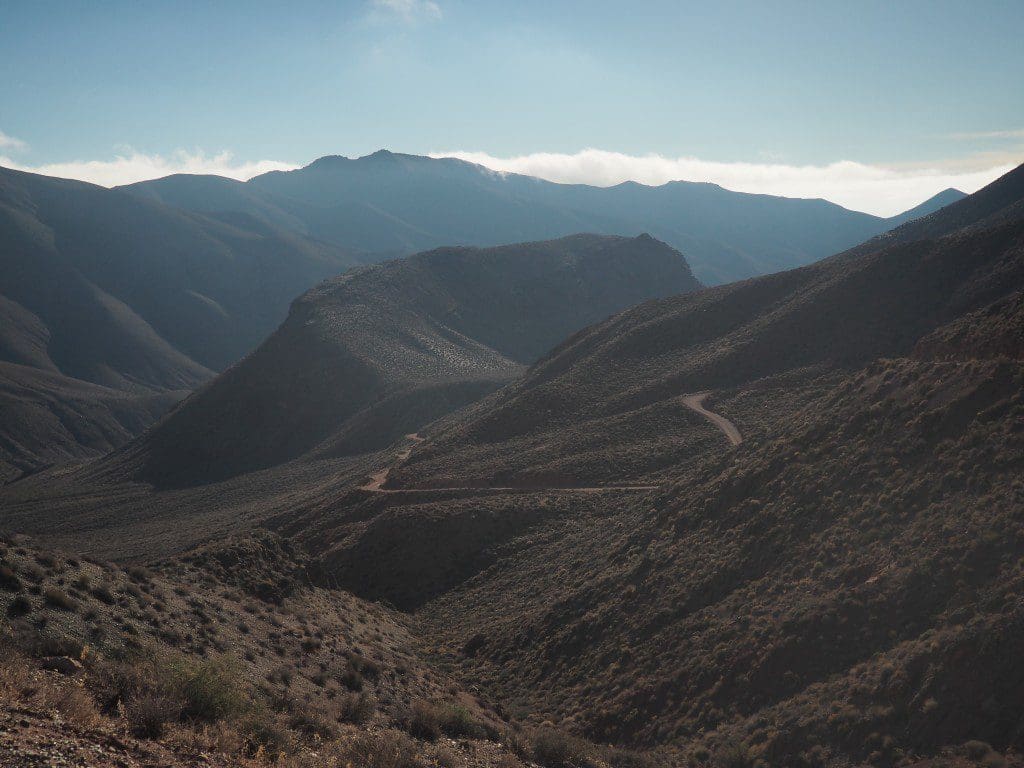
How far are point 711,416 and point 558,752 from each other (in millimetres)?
27851

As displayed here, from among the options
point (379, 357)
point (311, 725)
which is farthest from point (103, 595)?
point (379, 357)

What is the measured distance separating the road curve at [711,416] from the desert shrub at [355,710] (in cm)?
2359

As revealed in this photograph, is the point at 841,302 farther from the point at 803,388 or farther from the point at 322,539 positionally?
the point at 322,539

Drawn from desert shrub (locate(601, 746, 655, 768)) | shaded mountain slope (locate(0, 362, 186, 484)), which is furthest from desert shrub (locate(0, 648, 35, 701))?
shaded mountain slope (locate(0, 362, 186, 484))

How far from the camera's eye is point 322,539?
3809cm

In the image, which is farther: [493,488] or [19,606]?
[493,488]

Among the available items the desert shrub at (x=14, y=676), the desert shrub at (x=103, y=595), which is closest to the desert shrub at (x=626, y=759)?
the desert shrub at (x=14, y=676)

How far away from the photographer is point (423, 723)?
14.3 meters

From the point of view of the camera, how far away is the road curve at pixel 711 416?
36.1m

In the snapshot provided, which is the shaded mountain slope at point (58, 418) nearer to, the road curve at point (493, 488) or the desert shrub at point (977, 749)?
the road curve at point (493, 488)

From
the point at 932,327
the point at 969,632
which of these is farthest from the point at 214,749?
the point at 932,327

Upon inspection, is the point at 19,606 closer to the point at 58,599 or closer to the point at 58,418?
the point at 58,599

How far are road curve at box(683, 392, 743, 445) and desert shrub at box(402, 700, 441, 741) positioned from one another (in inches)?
902

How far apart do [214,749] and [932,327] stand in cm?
4227
